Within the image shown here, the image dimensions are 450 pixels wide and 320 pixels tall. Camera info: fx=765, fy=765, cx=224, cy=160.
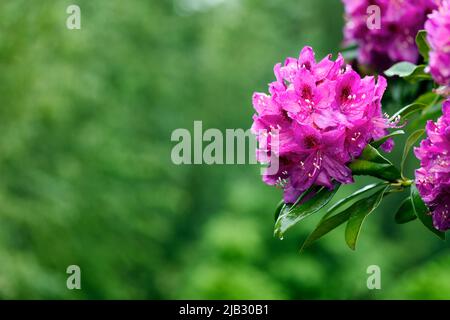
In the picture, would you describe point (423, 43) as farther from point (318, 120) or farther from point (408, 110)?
point (318, 120)

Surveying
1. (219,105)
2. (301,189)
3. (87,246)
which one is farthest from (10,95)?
(219,105)

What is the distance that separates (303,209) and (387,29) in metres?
0.84

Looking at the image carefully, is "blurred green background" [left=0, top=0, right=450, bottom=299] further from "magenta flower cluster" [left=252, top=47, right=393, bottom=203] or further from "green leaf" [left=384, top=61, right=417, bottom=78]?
"magenta flower cluster" [left=252, top=47, right=393, bottom=203]

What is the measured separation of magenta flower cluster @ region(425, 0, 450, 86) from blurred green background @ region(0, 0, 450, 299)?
478 cm

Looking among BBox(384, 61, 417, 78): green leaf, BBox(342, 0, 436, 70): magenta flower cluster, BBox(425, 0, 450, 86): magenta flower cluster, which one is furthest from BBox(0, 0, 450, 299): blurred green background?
BBox(425, 0, 450, 86): magenta flower cluster

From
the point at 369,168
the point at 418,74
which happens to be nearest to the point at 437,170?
the point at 369,168

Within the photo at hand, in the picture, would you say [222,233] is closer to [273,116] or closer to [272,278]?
[272,278]

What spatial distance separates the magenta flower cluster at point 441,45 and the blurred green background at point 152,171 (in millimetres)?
4777

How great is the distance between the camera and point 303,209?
139 centimetres

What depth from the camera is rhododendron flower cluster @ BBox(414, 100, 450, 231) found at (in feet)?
4.32

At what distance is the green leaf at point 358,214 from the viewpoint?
57.4 inches

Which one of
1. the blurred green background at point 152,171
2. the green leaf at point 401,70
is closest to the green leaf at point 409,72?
the green leaf at point 401,70

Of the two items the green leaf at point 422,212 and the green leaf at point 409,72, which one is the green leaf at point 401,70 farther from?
the green leaf at point 422,212

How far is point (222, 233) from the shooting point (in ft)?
31.3
